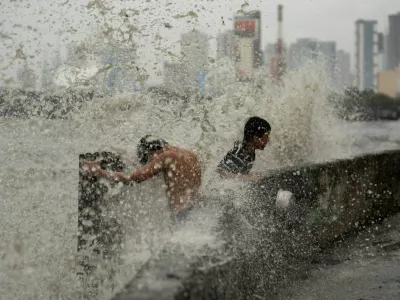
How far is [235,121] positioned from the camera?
8.12 meters

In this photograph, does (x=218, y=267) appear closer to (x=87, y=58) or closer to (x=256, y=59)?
(x=87, y=58)

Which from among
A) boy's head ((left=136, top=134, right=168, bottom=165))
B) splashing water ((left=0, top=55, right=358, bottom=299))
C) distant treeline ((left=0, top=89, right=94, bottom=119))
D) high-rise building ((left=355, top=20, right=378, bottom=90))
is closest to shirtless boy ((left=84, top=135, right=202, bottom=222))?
boy's head ((left=136, top=134, right=168, bottom=165))

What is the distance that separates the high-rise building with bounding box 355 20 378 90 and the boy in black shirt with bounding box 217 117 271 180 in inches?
6647

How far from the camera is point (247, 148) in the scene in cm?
534

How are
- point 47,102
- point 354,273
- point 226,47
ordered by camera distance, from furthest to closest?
point 226,47
point 47,102
point 354,273

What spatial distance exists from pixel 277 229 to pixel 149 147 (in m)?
1.26

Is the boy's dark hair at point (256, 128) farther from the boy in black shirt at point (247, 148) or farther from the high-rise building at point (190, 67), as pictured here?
the high-rise building at point (190, 67)

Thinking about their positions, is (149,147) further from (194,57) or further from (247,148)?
(194,57)

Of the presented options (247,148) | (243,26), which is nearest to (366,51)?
(243,26)

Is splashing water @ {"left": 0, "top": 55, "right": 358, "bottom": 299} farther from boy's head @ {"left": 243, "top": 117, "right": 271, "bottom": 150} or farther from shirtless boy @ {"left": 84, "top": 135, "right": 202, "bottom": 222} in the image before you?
boy's head @ {"left": 243, "top": 117, "right": 271, "bottom": 150}

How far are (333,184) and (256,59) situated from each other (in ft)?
34.5

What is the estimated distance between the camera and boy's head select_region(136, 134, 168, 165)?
14.4 feet

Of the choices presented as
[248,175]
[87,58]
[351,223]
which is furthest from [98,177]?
[351,223]

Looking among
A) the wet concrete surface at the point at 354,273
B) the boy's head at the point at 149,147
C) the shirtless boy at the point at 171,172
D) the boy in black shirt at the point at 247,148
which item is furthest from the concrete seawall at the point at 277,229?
the boy's head at the point at 149,147
